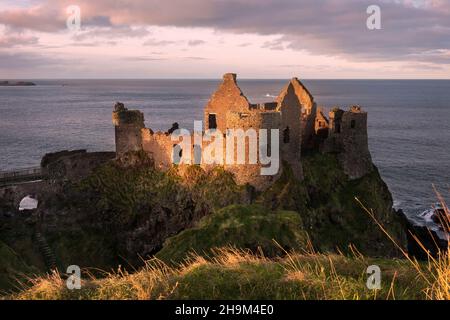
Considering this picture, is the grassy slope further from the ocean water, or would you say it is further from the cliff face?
the ocean water

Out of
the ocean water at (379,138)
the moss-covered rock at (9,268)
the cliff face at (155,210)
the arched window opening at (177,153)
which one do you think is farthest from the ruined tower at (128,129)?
the ocean water at (379,138)

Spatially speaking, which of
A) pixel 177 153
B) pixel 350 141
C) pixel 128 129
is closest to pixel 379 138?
pixel 350 141

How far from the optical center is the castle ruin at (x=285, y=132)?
36.3 metres

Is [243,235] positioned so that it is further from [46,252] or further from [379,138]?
[379,138]

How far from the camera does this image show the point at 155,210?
38906 mm

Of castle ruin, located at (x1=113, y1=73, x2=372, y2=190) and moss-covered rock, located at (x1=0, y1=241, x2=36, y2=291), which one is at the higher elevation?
castle ruin, located at (x1=113, y1=73, x2=372, y2=190)

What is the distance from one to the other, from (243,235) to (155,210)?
58.3 ft

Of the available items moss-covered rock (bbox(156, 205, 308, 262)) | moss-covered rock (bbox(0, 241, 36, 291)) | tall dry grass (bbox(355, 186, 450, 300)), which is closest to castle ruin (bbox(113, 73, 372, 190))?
moss-covered rock (bbox(156, 205, 308, 262))

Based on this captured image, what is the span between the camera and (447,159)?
286 feet

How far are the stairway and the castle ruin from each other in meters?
9.53

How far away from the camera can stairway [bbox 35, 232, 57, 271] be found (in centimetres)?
3519

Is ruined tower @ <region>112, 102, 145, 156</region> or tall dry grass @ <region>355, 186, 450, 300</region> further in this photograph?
ruined tower @ <region>112, 102, 145, 156</region>

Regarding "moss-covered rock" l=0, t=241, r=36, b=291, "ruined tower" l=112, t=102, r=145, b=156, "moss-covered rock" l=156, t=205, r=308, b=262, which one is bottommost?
"moss-covered rock" l=0, t=241, r=36, b=291

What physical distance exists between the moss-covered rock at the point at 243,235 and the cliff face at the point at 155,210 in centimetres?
896
